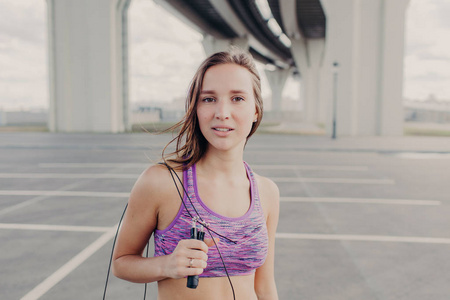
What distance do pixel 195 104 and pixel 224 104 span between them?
0.13 meters

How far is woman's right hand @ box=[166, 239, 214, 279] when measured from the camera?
1.50 m

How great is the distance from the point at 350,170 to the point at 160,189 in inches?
440

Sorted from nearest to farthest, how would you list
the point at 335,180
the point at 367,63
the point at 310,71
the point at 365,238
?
the point at 365,238, the point at 335,180, the point at 367,63, the point at 310,71

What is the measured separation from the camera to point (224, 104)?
5.61 ft

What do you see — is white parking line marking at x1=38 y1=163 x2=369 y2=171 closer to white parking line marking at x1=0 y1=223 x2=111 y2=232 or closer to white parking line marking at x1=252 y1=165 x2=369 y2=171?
white parking line marking at x1=252 y1=165 x2=369 y2=171

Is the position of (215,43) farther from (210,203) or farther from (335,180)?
(210,203)

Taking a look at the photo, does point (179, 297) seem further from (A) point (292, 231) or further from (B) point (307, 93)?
(B) point (307, 93)

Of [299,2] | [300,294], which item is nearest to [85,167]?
[300,294]

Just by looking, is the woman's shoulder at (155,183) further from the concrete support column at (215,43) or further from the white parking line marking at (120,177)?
the concrete support column at (215,43)

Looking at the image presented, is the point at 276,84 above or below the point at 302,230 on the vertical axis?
above

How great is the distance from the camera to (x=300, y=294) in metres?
3.74

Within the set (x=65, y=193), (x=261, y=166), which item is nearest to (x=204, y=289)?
(x=65, y=193)

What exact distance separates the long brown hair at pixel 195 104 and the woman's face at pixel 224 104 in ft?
0.07

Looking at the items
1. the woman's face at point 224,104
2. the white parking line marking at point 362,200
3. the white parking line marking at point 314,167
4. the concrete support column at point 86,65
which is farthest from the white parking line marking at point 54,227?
the concrete support column at point 86,65
